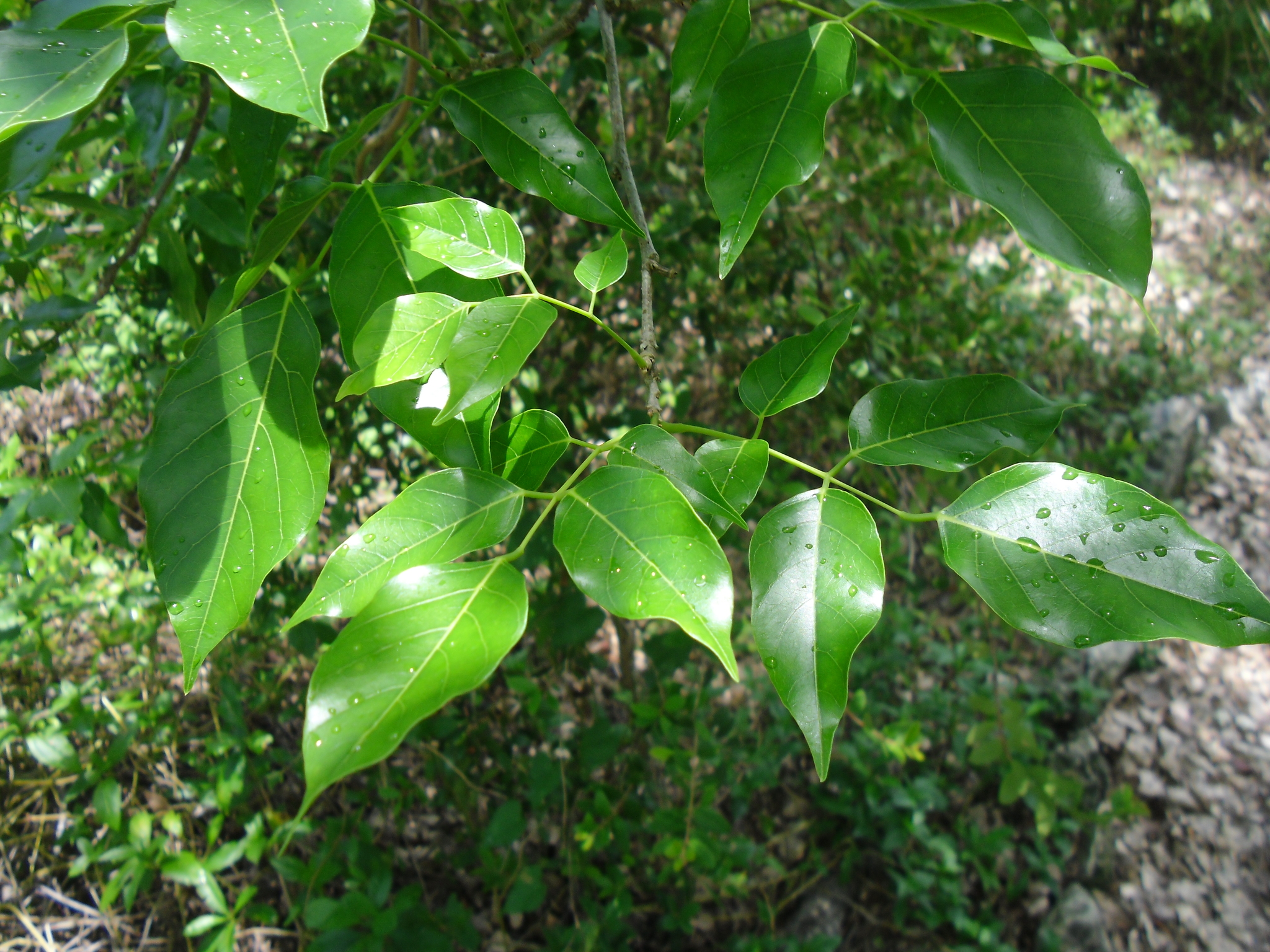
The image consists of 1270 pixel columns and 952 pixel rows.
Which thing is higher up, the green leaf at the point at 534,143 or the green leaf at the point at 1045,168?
the green leaf at the point at 534,143

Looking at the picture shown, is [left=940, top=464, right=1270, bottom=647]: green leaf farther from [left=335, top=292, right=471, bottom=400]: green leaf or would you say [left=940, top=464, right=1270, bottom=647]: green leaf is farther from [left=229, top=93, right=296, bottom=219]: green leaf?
[left=229, top=93, right=296, bottom=219]: green leaf

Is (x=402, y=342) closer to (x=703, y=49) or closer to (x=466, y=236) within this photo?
(x=466, y=236)

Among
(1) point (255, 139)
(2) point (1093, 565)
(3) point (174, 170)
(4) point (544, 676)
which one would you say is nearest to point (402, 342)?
(1) point (255, 139)

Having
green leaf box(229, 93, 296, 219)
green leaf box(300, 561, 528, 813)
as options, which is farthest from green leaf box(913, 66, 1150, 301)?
green leaf box(229, 93, 296, 219)

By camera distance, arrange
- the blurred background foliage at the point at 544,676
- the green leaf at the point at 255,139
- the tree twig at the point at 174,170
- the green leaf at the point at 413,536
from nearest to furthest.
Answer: the green leaf at the point at 413,536, the green leaf at the point at 255,139, the tree twig at the point at 174,170, the blurred background foliage at the point at 544,676

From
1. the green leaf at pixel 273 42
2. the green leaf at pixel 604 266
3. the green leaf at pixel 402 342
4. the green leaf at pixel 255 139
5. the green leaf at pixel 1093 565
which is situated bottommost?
the green leaf at pixel 1093 565

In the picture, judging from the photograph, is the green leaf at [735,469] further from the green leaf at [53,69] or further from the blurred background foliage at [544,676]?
the blurred background foliage at [544,676]

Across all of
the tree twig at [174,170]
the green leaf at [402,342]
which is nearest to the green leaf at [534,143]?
the green leaf at [402,342]

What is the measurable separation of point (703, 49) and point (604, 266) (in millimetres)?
220

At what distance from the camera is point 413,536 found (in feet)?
1.73

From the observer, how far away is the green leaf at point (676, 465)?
1.82 feet

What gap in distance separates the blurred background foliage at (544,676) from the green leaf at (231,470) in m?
0.55

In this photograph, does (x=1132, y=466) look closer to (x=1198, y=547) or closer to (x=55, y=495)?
(x=1198, y=547)

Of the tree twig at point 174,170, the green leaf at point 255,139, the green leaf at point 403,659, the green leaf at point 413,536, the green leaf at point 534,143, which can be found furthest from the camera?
the tree twig at point 174,170
